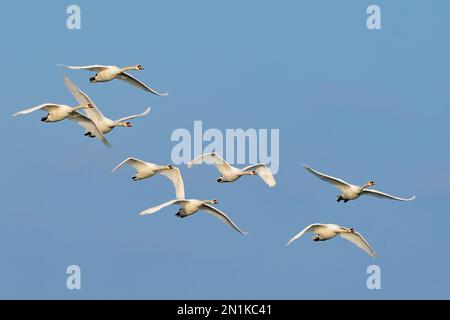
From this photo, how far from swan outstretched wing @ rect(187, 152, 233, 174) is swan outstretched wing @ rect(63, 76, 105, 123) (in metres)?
3.90

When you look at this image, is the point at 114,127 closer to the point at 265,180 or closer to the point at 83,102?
the point at 83,102

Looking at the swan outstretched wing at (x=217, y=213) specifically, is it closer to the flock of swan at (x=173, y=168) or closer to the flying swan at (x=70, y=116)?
the flock of swan at (x=173, y=168)

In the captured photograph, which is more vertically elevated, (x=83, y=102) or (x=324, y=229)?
(x=83, y=102)

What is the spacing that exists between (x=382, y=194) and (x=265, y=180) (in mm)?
5559

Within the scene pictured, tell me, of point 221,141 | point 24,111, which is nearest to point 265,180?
point 221,141

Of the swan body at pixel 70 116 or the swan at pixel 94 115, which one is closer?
the swan body at pixel 70 116

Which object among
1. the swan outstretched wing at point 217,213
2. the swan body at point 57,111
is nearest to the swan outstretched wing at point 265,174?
the swan outstretched wing at point 217,213

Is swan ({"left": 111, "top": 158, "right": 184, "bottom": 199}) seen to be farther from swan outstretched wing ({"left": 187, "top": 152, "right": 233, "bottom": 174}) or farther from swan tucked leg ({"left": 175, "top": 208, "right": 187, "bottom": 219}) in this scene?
swan tucked leg ({"left": 175, "top": 208, "right": 187, "bottom": 219})

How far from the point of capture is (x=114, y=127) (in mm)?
58844

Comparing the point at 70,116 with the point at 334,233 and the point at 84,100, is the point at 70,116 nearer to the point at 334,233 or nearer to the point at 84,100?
the point at 84,100

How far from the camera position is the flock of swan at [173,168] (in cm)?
5591

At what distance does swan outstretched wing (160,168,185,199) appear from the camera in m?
59.3
